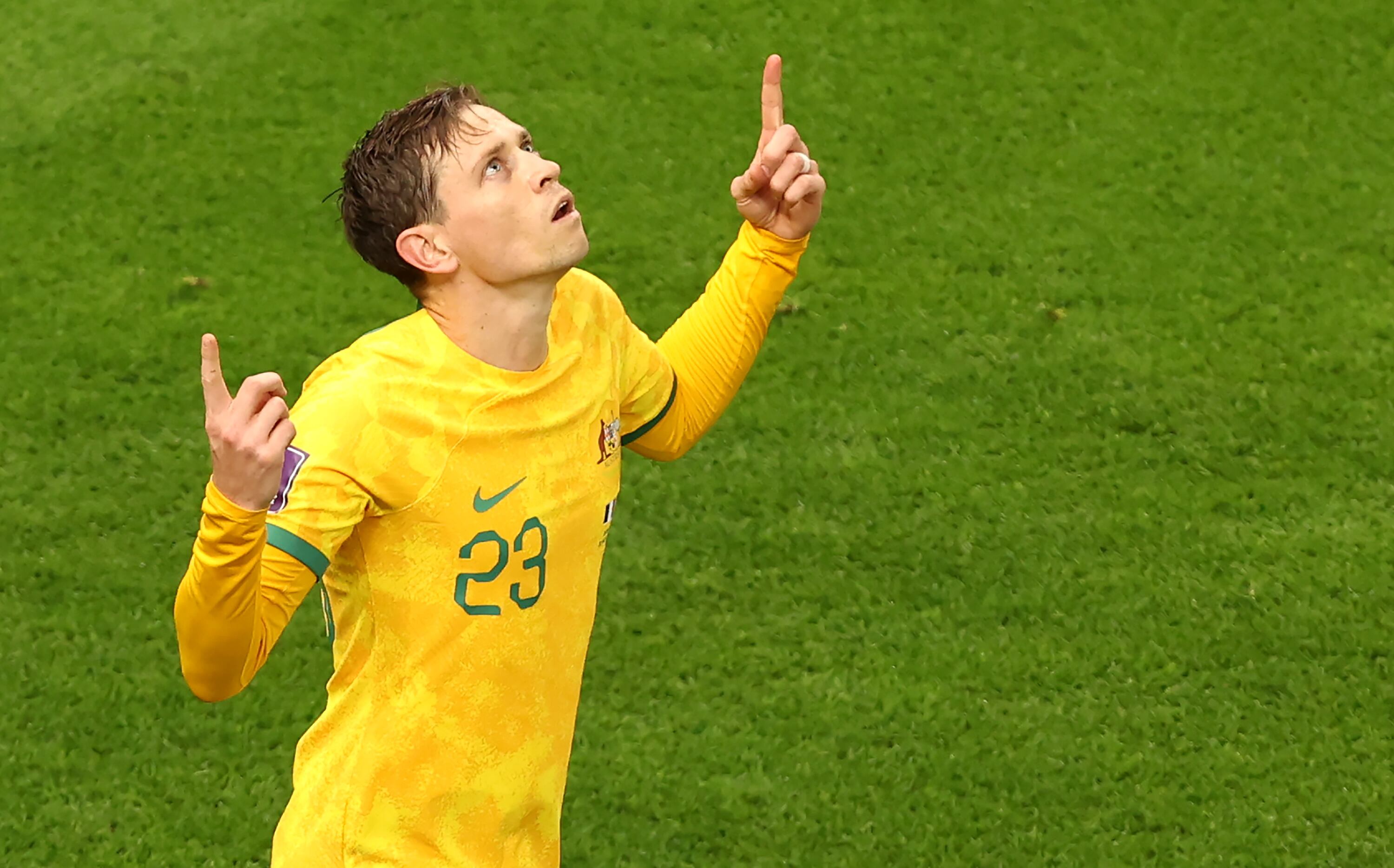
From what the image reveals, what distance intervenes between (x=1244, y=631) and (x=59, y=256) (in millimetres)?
4269

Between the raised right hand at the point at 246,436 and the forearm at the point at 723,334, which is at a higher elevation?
the raised right hand at the point at 246,436

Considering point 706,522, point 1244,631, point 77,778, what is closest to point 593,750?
point 706,522

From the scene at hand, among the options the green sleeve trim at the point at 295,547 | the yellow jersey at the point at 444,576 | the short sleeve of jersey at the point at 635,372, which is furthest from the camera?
the short sleeve of jersey at the point at 635,372

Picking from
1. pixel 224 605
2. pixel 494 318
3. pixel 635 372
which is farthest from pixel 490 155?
pixel 224 605

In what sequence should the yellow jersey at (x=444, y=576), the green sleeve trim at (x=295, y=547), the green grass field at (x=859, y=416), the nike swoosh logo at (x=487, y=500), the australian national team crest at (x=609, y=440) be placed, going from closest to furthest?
the green sleeve trim at (x=295, y=547) → the yellow jersey at (x=444, y=576) → the nike swoosh logo at (x=487, y=500) → the australian national team crest at (x=609, y=440) → the green grass field at (x=859, y=416)

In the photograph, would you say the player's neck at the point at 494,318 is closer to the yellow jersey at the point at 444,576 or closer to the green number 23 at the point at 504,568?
the yellow jersey at the point at 444,576

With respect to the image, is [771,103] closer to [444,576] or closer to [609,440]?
A: [609,440]

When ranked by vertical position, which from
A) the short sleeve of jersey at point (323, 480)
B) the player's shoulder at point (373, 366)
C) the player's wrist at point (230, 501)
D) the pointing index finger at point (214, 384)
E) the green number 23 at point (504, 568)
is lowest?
the green number 23 at point (504, 568)

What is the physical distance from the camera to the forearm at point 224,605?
2.19 meters

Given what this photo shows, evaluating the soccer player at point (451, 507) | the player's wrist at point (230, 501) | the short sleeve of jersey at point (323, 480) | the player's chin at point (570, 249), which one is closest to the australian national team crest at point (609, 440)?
the soccer player at point (451, 507)

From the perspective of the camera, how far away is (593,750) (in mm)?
4461

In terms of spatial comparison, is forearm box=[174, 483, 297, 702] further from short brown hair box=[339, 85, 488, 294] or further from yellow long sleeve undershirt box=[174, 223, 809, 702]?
short brown hair box=[339, 85, 488, 294]

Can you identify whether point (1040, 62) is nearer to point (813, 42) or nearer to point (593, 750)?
point (813, 42)

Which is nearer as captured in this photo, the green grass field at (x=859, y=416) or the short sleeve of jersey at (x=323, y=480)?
the short sleeve of jersey at (x=323, y=480)
